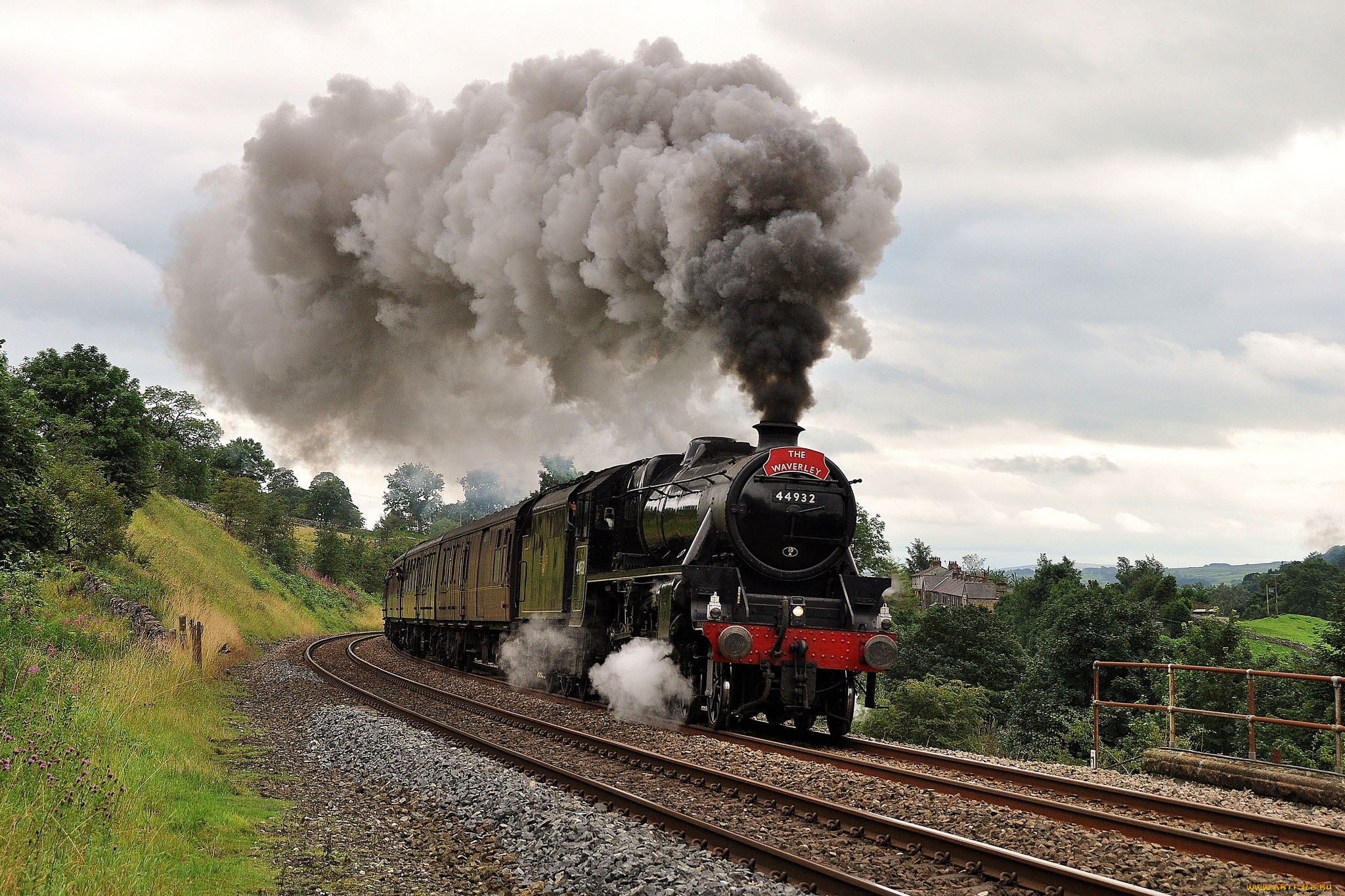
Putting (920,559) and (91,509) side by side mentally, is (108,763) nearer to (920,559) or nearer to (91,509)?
(91,509)

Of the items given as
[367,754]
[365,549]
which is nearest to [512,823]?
[367,754]

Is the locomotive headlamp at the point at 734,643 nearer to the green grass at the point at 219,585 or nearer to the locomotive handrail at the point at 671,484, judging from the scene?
the locomotive handrail at the point at 671,484

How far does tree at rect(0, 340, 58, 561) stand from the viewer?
11.1 meters

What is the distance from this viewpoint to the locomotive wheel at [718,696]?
1073 cm

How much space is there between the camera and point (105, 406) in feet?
110

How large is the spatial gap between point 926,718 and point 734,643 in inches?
1132

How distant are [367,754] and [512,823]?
3631 mm

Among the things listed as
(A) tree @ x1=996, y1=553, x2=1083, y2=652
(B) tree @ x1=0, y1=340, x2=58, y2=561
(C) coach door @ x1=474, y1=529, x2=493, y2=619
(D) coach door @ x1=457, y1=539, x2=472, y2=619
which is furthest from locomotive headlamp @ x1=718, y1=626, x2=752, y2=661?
(A) tree @ x1=996, y1=553, x2=1083, y2=652

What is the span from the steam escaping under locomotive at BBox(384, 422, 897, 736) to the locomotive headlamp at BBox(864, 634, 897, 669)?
2 cm

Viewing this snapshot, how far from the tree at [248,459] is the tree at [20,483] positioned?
275 feet

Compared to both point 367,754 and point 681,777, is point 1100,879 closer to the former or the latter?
point 681,777

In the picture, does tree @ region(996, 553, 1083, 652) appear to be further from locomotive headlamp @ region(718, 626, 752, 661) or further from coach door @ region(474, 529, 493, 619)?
locomotive headlamp @ region(718, 626, 752, 661)

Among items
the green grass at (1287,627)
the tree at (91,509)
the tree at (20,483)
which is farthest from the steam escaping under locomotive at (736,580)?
the green grass at (1287,627)

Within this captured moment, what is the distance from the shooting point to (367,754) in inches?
384
